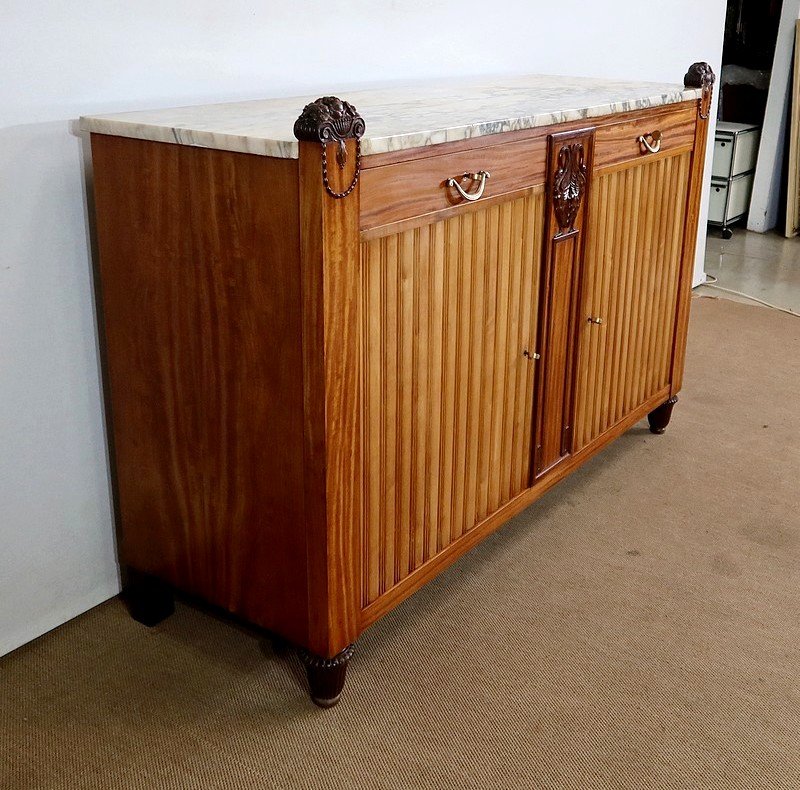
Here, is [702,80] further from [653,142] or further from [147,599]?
[147,599]

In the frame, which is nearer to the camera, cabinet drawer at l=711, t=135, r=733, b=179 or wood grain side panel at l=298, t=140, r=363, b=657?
wood grain side panel at l=298, t=140, r=363, b=657

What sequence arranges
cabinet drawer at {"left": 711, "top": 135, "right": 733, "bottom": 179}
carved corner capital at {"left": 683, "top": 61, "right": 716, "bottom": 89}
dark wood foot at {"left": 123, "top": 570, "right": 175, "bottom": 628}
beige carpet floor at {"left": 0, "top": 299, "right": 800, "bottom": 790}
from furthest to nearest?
cabinet drawer at {"left": 711, "top": 135, "right": 733, "bottom": 179}
carved corner capital at {"left": 683, "top": 61, "right": 716, "bottom": 89}
dark wood foot at {"left": 123, "top": 570, "right": 175, "bottom": 628}
beige carpet floor at {"left": 0, "top": 299, "right": 800, "bottom": 790}

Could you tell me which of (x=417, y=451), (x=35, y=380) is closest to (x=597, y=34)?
(x=417, y=451)

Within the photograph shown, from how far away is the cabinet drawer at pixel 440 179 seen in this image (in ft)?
4.77

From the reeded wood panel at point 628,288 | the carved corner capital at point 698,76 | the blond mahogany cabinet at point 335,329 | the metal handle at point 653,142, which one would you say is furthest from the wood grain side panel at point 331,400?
the carved corner capital at point 698,76

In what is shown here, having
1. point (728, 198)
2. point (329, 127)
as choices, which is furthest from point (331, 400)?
point (728, 198)

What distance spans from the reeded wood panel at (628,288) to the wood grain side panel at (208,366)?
878mm

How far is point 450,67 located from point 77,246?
4.04 feet

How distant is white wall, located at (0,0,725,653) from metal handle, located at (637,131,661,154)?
25.7 inches

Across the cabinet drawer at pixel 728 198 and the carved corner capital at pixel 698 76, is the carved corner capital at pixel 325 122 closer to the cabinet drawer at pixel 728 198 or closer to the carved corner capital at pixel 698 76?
the carved corner capital at pixel 698 76

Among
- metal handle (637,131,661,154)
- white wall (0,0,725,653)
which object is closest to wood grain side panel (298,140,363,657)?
white wall (0,0,725,653)

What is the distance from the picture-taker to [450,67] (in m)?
2.56

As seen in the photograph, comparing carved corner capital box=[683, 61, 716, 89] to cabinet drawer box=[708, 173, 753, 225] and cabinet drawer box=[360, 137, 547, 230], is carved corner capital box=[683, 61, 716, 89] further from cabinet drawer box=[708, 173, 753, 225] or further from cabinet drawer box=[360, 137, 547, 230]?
cabinet drawer box=[708, 173, 753, 225]

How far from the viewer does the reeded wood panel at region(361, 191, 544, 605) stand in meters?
1.58
